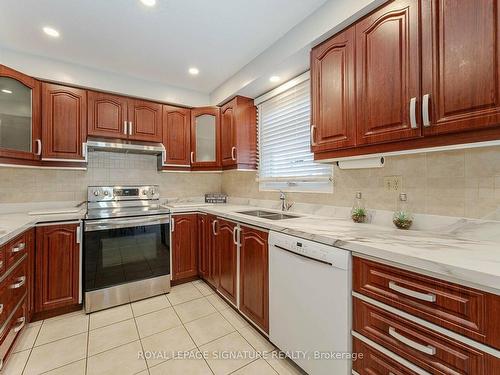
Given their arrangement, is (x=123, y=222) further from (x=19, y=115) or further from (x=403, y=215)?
(x=403, y=215)

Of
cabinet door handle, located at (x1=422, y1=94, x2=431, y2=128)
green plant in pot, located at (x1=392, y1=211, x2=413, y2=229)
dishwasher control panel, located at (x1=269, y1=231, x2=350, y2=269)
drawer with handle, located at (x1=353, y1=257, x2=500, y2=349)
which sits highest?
cabinet door handle, located at (x1=422, y1=94, x2=431, y2=128)

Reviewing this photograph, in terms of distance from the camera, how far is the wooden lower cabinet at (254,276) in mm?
1728

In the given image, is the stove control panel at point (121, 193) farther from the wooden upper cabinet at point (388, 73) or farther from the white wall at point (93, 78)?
the wooden upper cabinet at point (388, 73)

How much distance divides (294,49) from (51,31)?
199 centimetres

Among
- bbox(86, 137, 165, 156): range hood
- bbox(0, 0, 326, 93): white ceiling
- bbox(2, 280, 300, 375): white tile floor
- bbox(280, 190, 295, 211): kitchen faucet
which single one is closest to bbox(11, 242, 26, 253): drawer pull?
bbox(2, 280, 300, 375): white tile floor

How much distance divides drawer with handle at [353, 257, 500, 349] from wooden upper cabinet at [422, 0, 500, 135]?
0.71m

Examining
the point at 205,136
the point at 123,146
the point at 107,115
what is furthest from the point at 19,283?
the point at 205,136

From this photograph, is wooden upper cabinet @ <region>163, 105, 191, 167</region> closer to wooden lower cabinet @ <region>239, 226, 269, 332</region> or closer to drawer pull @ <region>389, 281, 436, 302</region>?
wooden lower cabinet @ <region>239, 226, 269, 332</region>

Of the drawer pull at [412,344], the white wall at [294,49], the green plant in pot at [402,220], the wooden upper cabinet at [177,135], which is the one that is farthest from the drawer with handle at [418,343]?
the wooden upper cabinet at [177,135]

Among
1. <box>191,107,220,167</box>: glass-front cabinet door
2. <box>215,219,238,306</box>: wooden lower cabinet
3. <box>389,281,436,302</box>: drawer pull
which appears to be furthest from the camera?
<box>191,107,220,167</box>: glass-front cabinet door

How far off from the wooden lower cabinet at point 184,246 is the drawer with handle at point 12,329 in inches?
48.6

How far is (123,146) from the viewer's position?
2588mm

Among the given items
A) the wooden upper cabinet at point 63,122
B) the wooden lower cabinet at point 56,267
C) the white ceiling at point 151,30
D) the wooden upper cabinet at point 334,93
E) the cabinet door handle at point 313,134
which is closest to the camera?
the wooden upper cabinet at point 334,93

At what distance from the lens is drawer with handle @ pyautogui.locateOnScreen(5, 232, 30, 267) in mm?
1474
